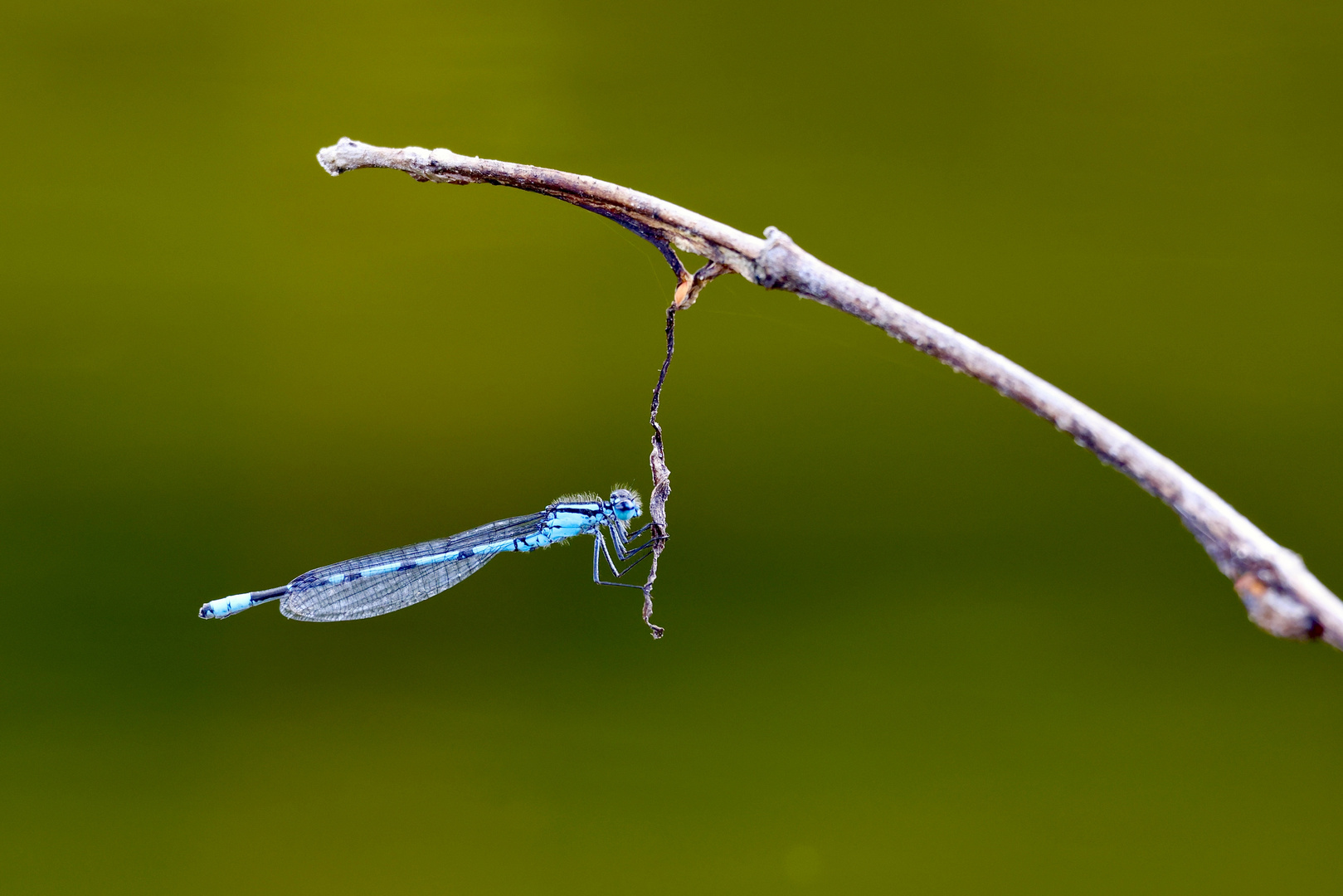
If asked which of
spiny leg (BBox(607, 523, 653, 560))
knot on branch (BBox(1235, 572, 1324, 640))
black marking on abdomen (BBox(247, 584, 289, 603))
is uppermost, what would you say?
black marking on abdomen (BBox(247, 584, 289, 603))

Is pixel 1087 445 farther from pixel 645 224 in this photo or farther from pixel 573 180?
A: pixel 573 180

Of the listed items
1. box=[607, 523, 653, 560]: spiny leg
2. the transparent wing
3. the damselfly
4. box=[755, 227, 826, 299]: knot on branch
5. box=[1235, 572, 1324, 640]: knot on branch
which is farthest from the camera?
the transparent wing

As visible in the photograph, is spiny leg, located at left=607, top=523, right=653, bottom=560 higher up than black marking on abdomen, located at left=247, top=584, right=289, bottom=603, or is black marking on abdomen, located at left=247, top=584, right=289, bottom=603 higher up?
black marking on abdomen, located at left=247, top=584, right=289, bottom=603

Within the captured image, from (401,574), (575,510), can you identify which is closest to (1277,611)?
(575,510)

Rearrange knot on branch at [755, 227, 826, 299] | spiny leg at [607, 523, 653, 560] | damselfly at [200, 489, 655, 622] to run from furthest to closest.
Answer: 1. damselfly at [200, 489, 655, 622]
2. spiny leg at [607, 523, 653, 560]
3. knot on branch at [755, 227, 826, 299]

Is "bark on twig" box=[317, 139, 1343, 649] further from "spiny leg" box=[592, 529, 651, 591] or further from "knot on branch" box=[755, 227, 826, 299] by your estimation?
"spiny leg" box=[592, 529, 651, 591]

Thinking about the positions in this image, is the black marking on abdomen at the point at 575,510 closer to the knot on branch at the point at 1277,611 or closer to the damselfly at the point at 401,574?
the damselfly at the point at 401,574

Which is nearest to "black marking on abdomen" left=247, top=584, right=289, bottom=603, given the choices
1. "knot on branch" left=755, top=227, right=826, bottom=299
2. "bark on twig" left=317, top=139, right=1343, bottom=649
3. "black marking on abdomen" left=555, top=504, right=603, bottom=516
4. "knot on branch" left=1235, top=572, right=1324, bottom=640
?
"black marking on abdomen" left=555, top=504, right=603, bottom=516
